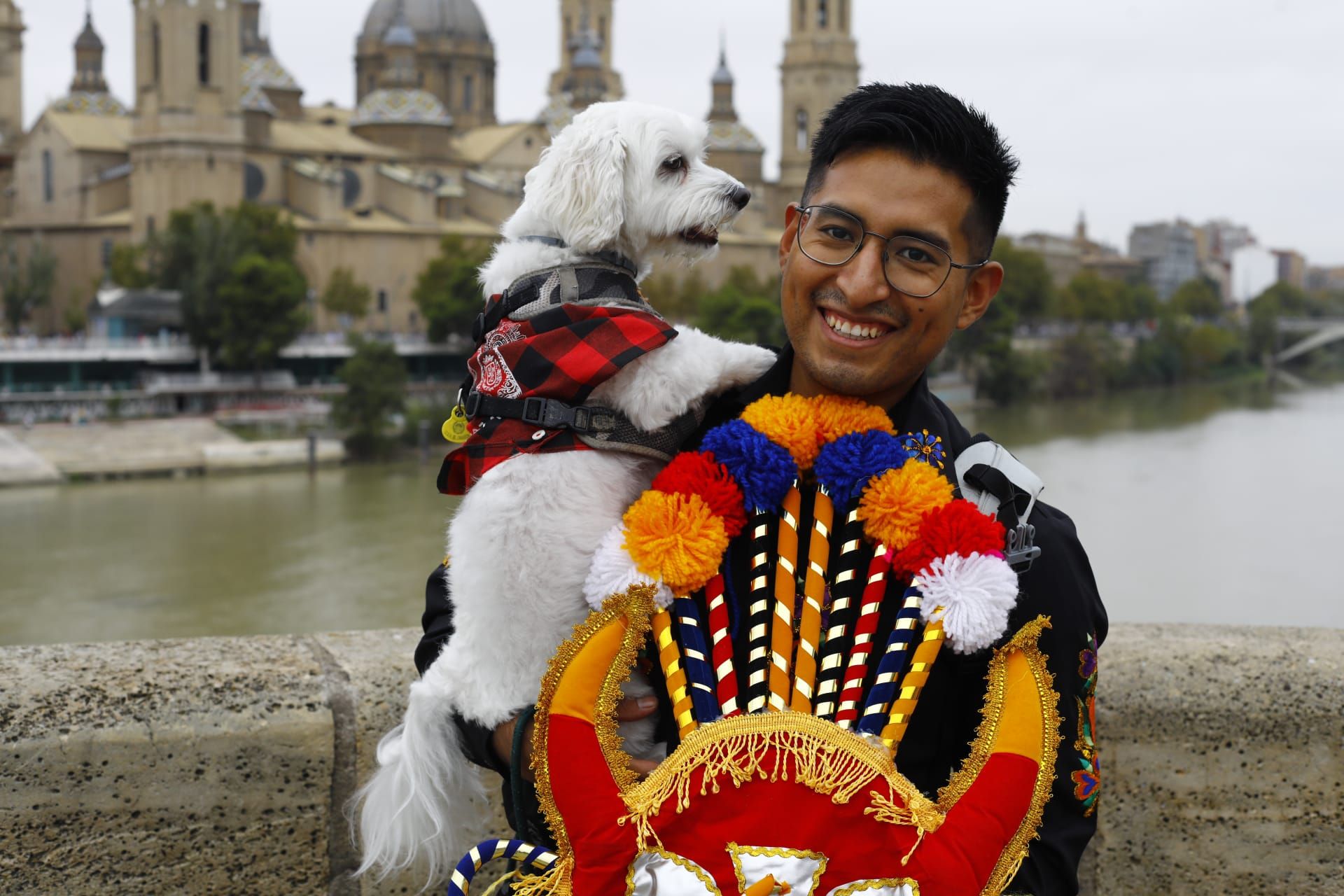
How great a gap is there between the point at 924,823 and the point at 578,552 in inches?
21.0

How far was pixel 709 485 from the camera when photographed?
1.51 meters

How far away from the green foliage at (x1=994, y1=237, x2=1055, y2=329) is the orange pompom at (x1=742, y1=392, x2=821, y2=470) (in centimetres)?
4073

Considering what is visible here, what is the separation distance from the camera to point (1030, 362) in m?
40.4

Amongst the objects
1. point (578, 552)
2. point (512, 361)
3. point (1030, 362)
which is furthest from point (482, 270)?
point (1030, 362)

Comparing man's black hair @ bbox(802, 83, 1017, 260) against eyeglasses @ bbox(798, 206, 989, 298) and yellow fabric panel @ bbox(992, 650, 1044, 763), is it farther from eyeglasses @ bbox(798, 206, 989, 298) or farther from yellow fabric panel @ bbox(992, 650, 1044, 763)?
yellow fabric panel @ bbox(992, 650, 1044, 763)

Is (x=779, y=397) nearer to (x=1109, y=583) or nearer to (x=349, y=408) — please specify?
(x=1109, y=583)

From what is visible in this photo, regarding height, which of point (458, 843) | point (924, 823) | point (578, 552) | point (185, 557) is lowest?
point (185, 557)

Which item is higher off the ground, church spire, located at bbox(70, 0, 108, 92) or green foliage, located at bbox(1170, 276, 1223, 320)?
church spire, located at bbox(70, 0, 108, 92)

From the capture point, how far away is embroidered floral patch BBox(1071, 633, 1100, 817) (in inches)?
57.2

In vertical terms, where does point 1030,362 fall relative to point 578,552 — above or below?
below

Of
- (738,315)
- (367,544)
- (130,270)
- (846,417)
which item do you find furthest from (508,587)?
(130,270)

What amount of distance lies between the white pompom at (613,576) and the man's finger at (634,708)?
107 millimetres

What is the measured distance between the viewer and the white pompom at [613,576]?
4.83 feet

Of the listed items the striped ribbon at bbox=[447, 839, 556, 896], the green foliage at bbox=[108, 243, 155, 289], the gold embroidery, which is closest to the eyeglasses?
the gold embroidery
